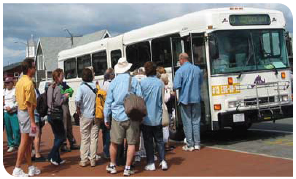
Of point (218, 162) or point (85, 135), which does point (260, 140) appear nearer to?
point (218, 162)

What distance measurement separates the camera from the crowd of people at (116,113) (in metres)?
6.94

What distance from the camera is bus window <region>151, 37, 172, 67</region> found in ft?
36.4

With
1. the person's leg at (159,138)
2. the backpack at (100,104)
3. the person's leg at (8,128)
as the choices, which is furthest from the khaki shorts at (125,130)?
the person's leg at (8,128)

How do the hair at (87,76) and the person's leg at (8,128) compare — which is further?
the person's leg at (8,128)

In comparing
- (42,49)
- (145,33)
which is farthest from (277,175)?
(42,49)

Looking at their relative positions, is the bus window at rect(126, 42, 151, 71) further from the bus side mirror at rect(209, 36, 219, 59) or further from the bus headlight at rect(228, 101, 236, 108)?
the bus headlight at rect(228, 101, 236, 108)

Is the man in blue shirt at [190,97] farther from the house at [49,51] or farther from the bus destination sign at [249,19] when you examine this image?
the house at [49,51]

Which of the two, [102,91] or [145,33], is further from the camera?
[145,33]

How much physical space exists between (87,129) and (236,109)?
3.71m

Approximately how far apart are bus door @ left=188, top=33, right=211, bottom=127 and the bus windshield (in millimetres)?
217

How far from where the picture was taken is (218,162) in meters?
7.86

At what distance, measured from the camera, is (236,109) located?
9.73 metres

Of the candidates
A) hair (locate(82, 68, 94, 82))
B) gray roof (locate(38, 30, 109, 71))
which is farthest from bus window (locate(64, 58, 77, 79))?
gray roof (locate(38, 30, 109, 71))

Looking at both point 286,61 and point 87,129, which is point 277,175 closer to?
point 87,129
